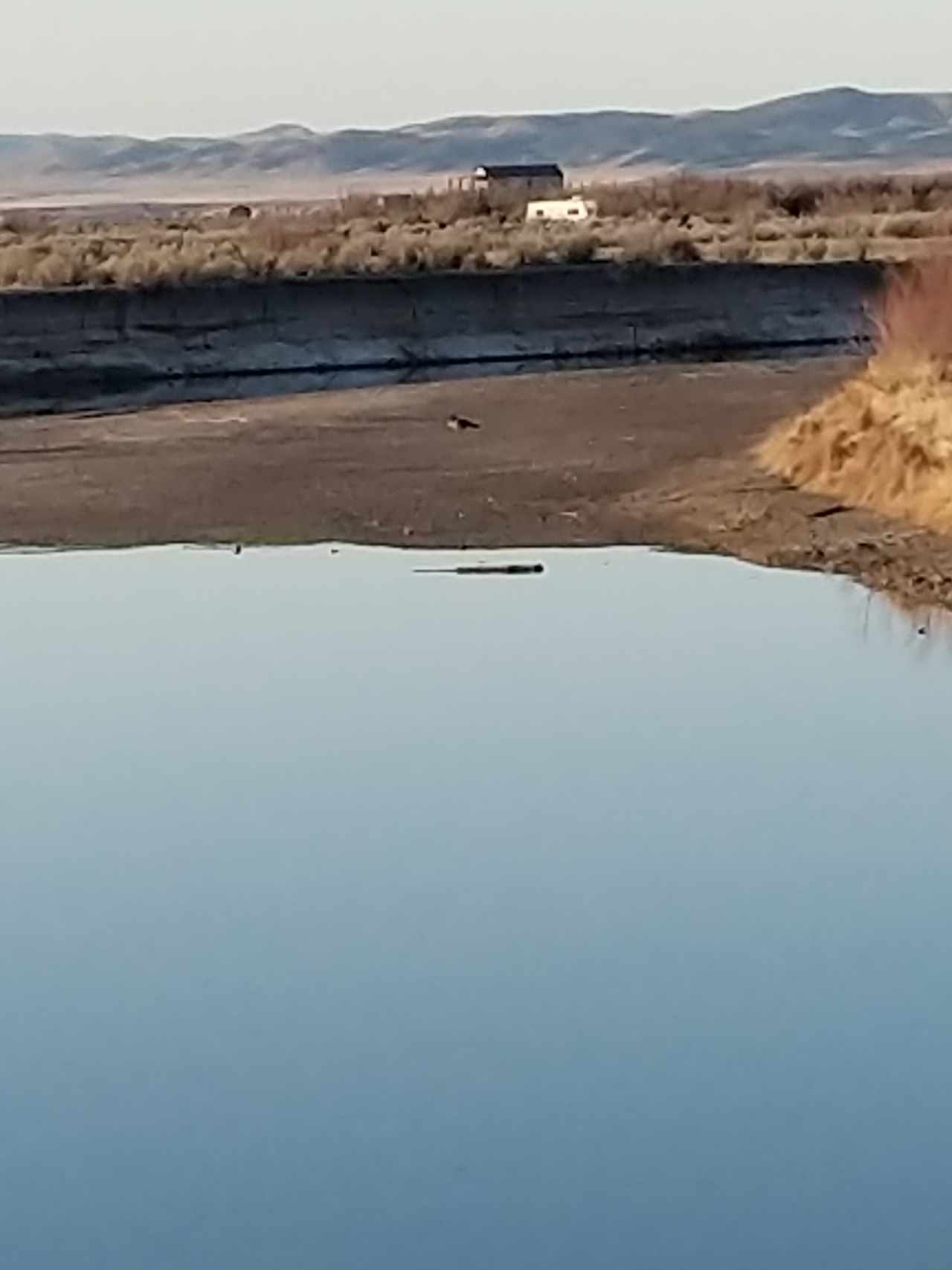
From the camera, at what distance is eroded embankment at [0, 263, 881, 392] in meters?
33.7

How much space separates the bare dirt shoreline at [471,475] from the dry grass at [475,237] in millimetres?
6537

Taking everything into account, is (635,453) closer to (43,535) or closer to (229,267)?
(43,535)

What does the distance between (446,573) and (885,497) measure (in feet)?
9.98

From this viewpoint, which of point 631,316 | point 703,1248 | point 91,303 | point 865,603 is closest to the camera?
point 703,1248

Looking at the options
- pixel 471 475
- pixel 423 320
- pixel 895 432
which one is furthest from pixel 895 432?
pixel 423 320

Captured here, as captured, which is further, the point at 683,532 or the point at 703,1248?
the point at 683,532

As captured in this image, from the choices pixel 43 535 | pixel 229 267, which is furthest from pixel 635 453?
pixel 229 267

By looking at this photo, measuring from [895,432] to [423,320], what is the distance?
50.5ft

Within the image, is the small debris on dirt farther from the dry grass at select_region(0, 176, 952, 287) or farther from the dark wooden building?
the dark wooden building

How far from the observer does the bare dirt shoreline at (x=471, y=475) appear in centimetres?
1981

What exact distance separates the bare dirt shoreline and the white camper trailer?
25253 millimetres

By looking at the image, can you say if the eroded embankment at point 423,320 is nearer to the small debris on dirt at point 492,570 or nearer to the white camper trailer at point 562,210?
the small debris on dirt at point 492,570

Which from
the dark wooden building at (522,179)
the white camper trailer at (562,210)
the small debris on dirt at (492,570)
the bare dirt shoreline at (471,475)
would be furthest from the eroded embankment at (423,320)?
the dark wooden building at (522,179)

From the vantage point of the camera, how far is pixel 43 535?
70.5 feet
